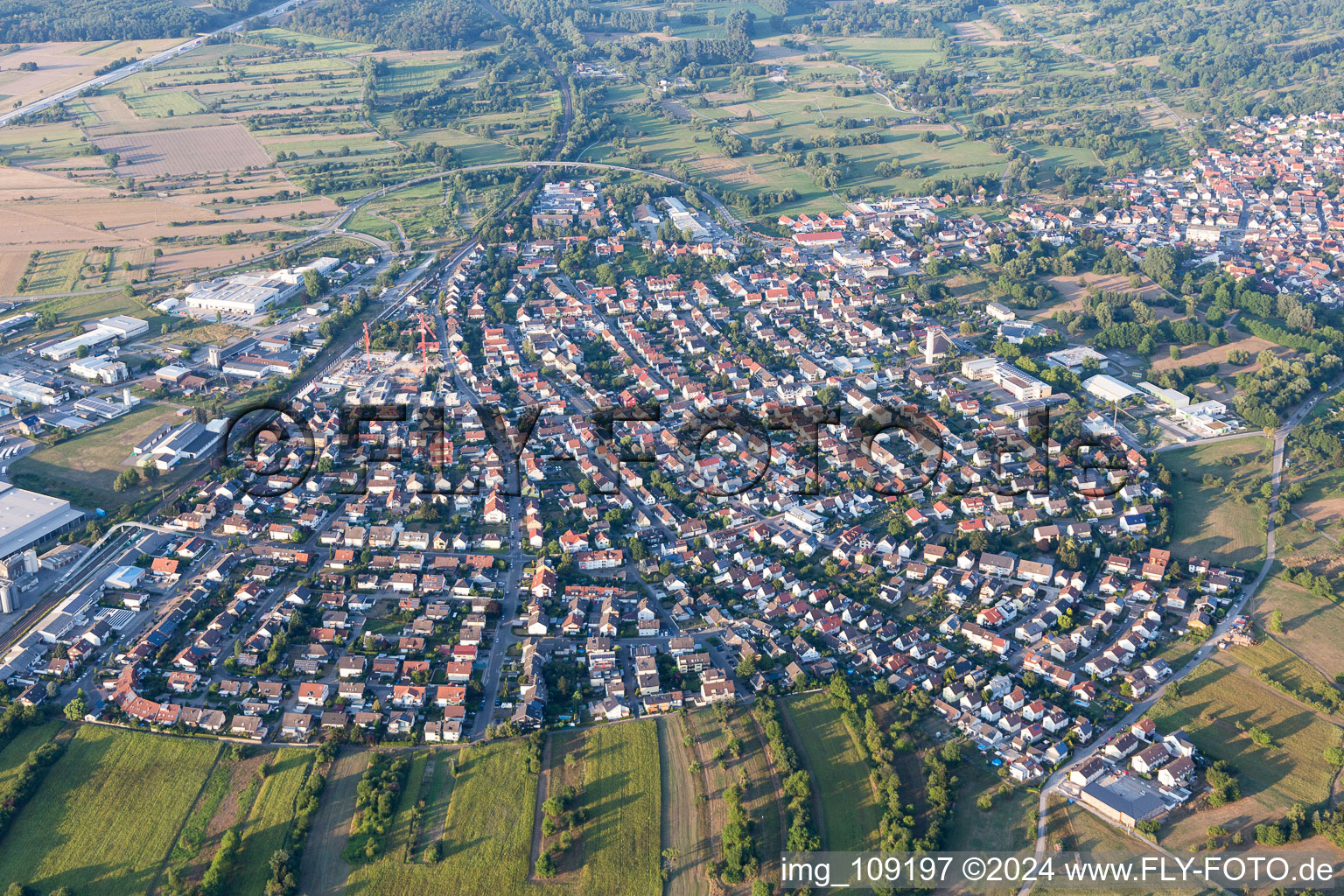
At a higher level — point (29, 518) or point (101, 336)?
point (101, 336)

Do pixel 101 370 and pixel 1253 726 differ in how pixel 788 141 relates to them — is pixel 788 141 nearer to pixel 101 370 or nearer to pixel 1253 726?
pixel 101 370

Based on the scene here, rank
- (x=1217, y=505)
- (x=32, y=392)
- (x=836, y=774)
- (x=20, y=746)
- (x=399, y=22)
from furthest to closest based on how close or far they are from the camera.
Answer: (x=399, y=22) → (x=32, y=392) → (x=1217, y=505) → (x=20, y=746) → (x=836, y=774)

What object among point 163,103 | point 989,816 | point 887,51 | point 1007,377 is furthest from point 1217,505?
point 163,103

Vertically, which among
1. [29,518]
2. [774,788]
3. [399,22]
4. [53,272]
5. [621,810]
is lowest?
[774,788]

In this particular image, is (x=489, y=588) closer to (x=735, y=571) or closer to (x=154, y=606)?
(x=735, y=571)

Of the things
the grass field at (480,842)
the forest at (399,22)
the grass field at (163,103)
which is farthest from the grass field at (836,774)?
the forest at (399,22)

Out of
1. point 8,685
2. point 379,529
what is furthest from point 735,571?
point 8,685
